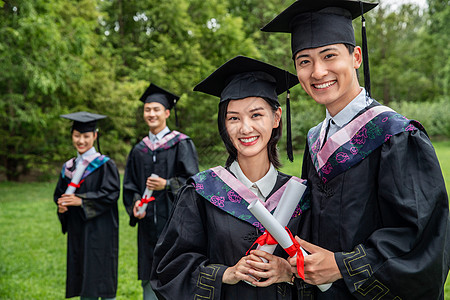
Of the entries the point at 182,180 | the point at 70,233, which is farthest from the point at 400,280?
the point at 70,233

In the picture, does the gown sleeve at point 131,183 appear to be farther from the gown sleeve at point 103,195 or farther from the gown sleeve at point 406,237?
the gown sleeve at point 406,237

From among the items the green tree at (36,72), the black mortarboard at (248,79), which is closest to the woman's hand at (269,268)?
the black mortarboard at (248,79)

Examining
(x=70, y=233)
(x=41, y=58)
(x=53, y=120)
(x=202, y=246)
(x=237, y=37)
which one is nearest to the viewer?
(x=202, y=246)

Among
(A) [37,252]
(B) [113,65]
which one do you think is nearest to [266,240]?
(A) [37,252]

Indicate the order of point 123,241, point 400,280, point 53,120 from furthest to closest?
1. point 53,120
2. point 123,241
3. point 400,280

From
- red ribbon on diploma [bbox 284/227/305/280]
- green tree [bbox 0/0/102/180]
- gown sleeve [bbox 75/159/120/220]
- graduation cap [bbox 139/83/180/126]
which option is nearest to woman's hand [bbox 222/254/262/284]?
red ribbon on diploma [bbox 284/227/305/280]

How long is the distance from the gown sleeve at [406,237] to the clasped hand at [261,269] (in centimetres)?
23

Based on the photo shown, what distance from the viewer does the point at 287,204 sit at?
1734 mm

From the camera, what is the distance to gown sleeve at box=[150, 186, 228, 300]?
1.82 meters

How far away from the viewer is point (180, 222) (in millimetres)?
1942

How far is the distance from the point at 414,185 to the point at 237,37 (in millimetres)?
15334

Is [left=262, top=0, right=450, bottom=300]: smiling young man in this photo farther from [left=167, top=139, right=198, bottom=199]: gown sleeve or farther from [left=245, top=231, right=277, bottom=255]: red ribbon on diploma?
[left=167, top=139, right=198, bottom=199]: gown sleeve

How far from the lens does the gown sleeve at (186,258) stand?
5.97 feet

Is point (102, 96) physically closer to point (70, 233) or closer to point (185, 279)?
point (70, 233)
